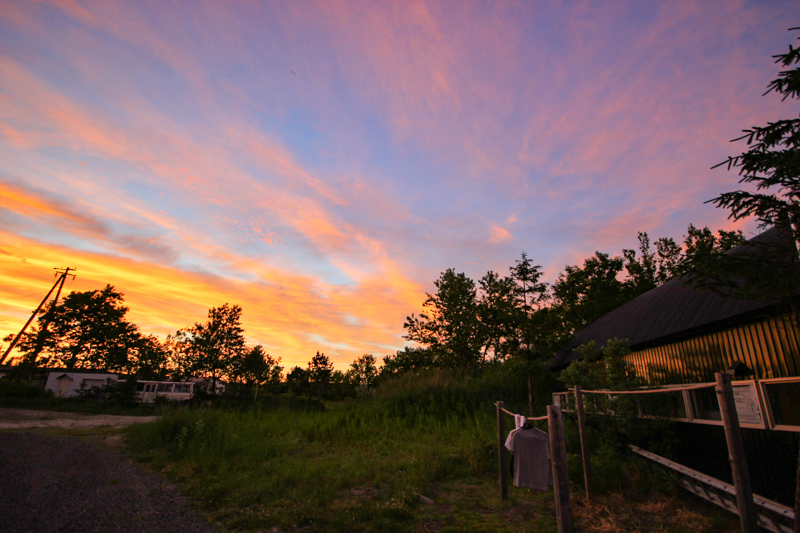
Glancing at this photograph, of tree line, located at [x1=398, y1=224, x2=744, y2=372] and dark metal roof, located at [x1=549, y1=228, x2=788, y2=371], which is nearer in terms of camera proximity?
dark metal roof, located at [x1=549, y1=228, x2=788, y2=371]

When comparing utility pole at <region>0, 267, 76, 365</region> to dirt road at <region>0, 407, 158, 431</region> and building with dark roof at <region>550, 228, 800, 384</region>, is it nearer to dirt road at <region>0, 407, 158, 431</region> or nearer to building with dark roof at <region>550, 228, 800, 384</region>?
dirt road at <region>0, 407, 158, 431</region>

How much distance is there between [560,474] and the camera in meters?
5.47

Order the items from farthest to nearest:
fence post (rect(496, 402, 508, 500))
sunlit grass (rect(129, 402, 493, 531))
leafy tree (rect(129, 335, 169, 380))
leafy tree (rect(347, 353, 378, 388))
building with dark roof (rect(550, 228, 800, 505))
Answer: leafy tree (rect(347, 353, 378, 388)), leafy tree (rect(129, 335, 169, 380)), fence post (rect(496, 402, 508, 500)), sunlit grass (rect(129, 402, 493, 531)), building with dark roof (rect(550, 228, 800, 505))

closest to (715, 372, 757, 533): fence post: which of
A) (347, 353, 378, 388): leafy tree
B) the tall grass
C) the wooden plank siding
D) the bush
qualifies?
the wooden plank siding

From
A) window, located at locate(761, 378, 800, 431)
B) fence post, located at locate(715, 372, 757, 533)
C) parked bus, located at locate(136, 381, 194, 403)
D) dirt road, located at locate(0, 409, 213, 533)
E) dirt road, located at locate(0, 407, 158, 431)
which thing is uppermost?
window, located at locate(761, 378, 800, 431)

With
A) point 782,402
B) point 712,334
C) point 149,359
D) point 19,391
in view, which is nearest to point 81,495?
point 782,402

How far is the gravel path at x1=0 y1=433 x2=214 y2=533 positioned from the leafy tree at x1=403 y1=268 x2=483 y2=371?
29095 mm

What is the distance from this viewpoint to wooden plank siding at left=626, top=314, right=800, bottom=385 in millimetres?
7914

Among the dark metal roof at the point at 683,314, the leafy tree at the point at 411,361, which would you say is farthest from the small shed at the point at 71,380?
the dark metal roof at the point at 683,314

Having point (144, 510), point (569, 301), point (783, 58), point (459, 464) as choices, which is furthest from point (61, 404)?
point (569, 301)

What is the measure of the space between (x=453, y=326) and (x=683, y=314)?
1079 inches

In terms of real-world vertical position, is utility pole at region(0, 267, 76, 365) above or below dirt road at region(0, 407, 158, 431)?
above

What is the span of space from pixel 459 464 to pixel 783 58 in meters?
10.8

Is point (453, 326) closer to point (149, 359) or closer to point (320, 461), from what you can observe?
point (320, 461)
